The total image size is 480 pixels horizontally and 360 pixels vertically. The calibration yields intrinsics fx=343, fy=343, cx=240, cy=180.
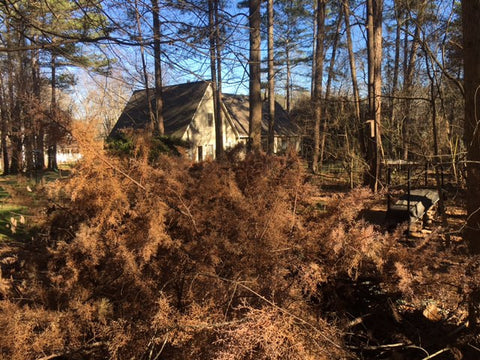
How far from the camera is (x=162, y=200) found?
92.4 inches

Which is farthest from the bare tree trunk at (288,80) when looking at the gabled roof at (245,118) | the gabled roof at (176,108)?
the gabled roof at (176,108)

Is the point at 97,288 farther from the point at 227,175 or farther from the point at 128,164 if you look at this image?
the point at 227,175

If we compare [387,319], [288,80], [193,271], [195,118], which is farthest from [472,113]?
[195,118]

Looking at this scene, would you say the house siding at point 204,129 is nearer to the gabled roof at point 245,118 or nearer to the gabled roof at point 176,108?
the gabled roof at point 176,108

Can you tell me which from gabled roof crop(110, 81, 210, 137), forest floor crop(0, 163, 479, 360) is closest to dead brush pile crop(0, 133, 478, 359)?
forest floor crop(0, 163, 479, 360)

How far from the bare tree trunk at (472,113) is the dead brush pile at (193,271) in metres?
0.74

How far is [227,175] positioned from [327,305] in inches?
47.6

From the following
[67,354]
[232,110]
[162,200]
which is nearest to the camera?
[67,354]

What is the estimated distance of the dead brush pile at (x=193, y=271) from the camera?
5.48 ft

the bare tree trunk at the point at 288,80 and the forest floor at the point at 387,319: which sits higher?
the bare tree trunk at the point at 288,80

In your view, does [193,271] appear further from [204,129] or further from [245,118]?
[245,118]

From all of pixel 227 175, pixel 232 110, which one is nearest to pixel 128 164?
pixel 227 175

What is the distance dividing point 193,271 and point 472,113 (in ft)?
8.05

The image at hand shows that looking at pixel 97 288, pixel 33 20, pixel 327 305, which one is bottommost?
pixel 327 305
